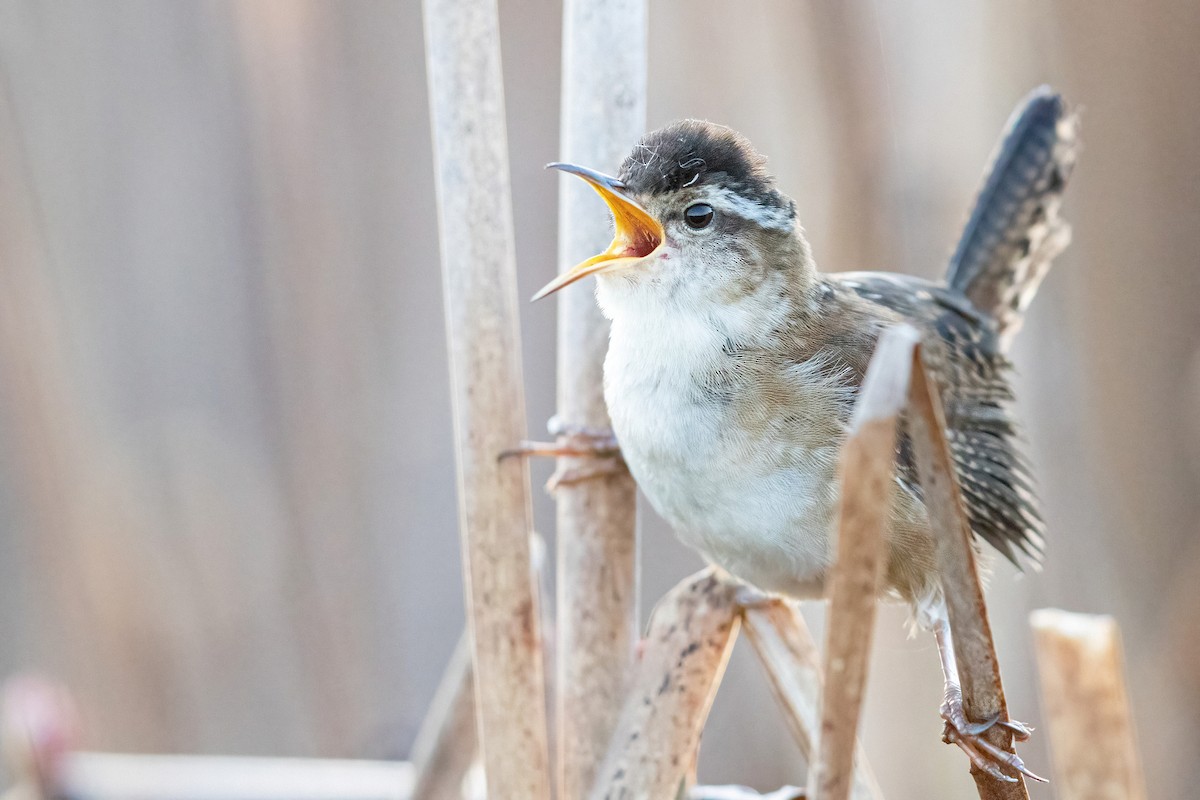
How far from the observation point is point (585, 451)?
187cm

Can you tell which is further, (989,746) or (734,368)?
(734,368)

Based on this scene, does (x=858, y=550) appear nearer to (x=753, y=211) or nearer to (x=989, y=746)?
(x=989, y=746)

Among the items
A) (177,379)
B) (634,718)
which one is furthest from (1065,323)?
(177,379)

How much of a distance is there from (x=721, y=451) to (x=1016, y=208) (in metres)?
1.19

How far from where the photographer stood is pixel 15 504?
295 cm

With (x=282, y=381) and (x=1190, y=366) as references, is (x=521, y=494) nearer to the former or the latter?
(x=282, y=381)

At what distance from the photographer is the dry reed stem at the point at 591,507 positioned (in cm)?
171

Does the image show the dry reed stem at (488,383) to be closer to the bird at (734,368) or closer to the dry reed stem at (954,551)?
the bird at (734,368)

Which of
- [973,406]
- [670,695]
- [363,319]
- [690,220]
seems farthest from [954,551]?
[363,319]

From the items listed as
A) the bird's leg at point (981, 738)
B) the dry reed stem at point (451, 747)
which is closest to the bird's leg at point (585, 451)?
the dry reed stem at point (451, 747)

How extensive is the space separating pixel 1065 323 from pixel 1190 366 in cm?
38

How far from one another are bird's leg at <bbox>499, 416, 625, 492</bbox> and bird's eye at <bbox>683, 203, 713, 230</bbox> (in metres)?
0.40

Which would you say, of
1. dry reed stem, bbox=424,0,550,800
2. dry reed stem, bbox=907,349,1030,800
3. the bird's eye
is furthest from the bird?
dry reed stem, bbox=907,349,1030,800

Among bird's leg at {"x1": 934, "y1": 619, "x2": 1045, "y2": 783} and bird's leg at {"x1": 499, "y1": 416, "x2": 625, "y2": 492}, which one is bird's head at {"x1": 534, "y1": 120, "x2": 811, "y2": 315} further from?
bird's leg at {"x1": 934, "y1": 619, "x2": 1045, "y2": 783}
